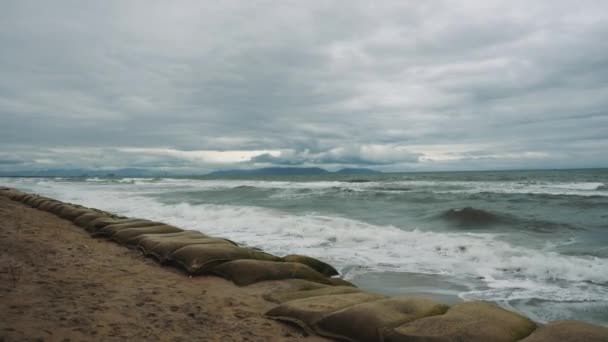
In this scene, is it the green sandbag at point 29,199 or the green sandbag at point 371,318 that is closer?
the green sandbag at point 371,318

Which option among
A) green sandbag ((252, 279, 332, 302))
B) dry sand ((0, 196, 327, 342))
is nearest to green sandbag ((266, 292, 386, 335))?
dry sand ((0, 196, 327, 342))

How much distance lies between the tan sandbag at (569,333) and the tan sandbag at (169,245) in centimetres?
469

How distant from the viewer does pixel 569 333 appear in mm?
3078

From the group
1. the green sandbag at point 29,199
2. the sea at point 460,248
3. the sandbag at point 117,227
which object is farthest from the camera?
the green sandbag at point 29,199

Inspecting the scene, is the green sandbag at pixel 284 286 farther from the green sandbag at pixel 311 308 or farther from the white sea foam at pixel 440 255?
the white sea foam at pixel 440 255

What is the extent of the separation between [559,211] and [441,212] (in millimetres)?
5046

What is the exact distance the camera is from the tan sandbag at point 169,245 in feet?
21.3

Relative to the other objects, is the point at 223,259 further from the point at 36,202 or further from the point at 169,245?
the point at 36,202

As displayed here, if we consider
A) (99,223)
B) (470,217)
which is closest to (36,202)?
(99,223)

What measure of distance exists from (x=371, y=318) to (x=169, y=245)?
420 centimetres

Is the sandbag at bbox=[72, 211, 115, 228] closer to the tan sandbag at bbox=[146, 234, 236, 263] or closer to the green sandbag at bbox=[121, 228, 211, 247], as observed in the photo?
the green sandbag at bbox=[121, 228, 211, 247]

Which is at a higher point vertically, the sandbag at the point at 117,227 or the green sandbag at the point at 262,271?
the sandbag at the point at 117,227

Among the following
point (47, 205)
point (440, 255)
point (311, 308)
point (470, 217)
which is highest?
point (47, 205)

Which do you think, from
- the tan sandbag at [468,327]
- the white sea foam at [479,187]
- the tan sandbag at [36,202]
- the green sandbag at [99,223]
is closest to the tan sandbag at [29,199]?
the tan sandbag at [36,202]
